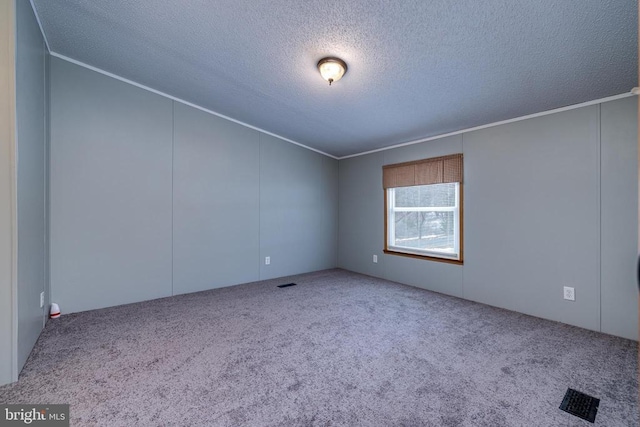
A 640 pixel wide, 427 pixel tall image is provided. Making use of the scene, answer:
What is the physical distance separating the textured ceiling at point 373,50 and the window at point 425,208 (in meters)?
0.75

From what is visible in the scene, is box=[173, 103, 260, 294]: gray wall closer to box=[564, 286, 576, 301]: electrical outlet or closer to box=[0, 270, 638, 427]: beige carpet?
box=[0, 270, 638, 427]: beige carpet

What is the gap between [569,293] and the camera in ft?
8.81

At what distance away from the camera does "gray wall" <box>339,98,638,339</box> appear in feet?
7.93

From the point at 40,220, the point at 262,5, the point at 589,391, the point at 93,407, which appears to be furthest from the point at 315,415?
the point at 40,220

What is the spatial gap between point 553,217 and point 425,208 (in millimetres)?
1484

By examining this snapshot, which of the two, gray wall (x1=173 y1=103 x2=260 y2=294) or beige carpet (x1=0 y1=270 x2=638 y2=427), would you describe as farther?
gray wall (x1=173 y1=103 x2=260 y2=294)

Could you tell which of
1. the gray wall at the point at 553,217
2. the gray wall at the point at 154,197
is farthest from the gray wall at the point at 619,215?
the gray wall at the point at 154,197

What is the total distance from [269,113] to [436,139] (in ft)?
7.78

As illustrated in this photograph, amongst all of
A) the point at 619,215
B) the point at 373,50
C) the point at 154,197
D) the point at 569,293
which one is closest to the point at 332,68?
the point at 373,50

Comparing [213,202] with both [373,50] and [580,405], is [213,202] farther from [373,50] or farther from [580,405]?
[580,405]

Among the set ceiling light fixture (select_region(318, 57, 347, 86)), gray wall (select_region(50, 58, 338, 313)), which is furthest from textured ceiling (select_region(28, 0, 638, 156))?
gray wall (select_region(50, 58, 338, 313))

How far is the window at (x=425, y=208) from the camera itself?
142 inches

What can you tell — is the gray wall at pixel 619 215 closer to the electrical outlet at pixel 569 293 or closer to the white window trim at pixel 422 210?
the electrical outlet at pixel 569 293

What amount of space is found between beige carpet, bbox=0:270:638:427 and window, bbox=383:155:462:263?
3.42ft
